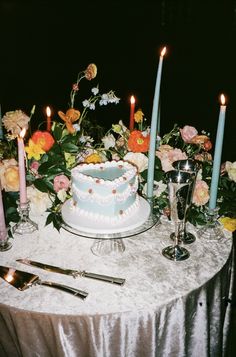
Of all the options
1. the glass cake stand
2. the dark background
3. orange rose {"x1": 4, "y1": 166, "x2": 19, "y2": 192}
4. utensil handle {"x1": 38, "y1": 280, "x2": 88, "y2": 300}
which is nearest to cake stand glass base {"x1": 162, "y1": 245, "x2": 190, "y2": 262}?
the glass cake stand

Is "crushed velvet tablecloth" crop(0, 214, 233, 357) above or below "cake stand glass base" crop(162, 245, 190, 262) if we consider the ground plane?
below

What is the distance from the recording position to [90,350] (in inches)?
46.7

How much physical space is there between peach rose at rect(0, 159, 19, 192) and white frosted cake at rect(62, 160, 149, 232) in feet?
0.88

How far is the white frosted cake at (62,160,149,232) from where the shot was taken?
1305 mm

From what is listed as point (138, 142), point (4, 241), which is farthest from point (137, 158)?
point (4, 241)

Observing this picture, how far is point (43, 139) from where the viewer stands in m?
1.54

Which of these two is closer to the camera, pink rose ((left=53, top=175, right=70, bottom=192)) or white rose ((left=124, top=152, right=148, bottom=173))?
pink rose ((left=53, top=175, right=70, bottom=192))

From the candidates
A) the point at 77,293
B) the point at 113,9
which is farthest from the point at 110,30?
the point at 77,293

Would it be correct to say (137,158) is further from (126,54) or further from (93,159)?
(126,54)

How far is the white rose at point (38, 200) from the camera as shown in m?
1.55

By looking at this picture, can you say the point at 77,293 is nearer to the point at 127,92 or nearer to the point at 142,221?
the point at 142,221

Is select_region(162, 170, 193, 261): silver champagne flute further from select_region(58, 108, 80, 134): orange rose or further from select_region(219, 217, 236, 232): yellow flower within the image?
select_region(58, 108, 80, 134): orange rose

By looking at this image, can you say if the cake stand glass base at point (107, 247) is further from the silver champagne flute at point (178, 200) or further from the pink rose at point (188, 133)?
the pink rose at point (188, 133)

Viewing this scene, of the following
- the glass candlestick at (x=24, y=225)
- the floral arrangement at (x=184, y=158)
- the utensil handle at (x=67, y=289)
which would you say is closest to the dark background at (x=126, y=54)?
the floral arrangement at (x=184, y=158)
